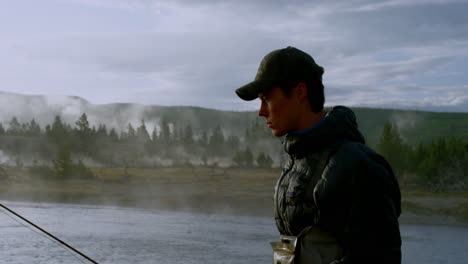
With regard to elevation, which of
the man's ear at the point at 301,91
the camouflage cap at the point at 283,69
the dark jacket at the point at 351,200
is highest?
the camouflage cap at the point at 283,69

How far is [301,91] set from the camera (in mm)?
2246

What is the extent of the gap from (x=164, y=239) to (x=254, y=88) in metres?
23.0

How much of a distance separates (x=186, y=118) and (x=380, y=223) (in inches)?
5832

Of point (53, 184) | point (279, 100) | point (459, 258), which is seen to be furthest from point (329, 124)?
point (53, 184)

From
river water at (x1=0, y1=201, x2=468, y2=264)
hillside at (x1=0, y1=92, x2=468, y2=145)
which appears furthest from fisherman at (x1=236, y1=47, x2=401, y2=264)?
hillside at (x1=0, y1=92, x2=468, y2=145)

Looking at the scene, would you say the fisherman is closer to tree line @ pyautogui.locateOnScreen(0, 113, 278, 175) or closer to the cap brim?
the cap brim

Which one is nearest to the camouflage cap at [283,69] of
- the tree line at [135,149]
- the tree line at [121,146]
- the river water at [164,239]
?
the river water at [164,239]

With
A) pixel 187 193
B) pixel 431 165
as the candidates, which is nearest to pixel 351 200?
pixel 187 193

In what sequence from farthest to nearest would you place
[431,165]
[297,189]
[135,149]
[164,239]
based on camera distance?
1. [135,149]
2. [431,165]
3. [164,239]
4. [297,189]

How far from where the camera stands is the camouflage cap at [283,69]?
2223 millimetres

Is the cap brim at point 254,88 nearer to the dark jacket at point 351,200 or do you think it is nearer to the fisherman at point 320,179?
the fisherman at point 320,179

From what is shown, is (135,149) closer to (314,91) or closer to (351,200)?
(314,91)

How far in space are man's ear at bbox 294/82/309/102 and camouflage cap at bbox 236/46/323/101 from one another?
19 mm

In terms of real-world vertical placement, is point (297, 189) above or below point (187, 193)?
above
